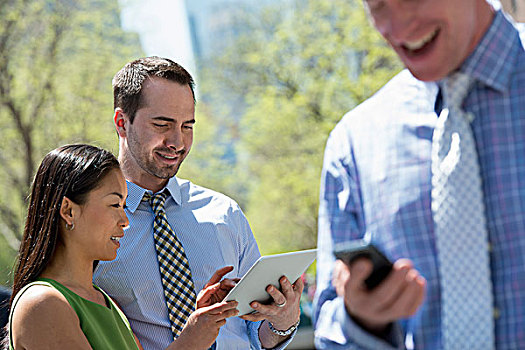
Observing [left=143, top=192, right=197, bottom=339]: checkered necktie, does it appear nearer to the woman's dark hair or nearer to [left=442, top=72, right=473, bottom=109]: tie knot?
the woman's dark hair

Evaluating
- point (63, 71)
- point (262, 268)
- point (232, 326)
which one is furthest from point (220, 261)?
point (63, 71)

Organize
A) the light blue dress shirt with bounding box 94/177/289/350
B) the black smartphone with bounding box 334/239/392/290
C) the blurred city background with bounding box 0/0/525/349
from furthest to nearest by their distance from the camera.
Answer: the blurred city background with bounding box 0/0/525/349 → the light blue dress shirt with bounding box 94/177/289/350 → the black smartphone with bounding box 334/239/392/290

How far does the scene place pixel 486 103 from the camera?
1.09 meters

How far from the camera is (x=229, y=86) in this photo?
16391mm

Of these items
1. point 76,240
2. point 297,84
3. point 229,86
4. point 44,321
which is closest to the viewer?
point 44,321

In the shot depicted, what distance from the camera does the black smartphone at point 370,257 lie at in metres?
0.95

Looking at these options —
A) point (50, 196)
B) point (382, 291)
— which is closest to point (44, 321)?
point (50, 196)

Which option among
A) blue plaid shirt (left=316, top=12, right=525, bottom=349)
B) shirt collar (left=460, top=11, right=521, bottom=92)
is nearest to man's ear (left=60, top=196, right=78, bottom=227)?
blue plaid shirt (left=316, top=12, right=525, bottom=349)

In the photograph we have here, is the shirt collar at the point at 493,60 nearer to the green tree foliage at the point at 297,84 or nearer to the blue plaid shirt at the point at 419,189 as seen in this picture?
the blue plaid shirt at the point at 419,189

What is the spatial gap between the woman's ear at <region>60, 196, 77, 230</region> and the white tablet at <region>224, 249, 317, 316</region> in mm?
474

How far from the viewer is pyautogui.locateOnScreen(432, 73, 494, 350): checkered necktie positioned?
1.04 meters

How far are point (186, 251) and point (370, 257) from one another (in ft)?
4.51

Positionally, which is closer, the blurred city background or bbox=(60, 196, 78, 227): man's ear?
bbox=(60, 196, 78, 227): man's ear

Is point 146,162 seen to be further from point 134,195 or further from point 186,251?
point 186,251
